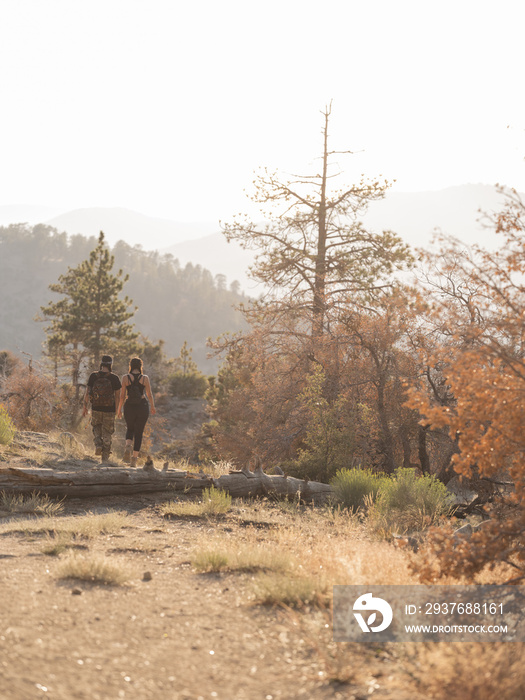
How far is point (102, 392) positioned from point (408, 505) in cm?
534

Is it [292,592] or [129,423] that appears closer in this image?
[292,592]

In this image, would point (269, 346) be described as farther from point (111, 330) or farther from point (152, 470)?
point (111, 330)

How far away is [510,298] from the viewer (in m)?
5.26

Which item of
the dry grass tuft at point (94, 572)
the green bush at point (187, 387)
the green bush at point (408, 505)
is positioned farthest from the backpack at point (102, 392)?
the green bush at point (187, 387)

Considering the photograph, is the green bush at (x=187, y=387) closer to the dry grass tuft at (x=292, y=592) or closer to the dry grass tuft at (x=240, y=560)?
the dry grass tuft at (x=240, y=560)

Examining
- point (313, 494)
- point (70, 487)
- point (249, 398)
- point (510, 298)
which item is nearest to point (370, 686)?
point (510, 298)

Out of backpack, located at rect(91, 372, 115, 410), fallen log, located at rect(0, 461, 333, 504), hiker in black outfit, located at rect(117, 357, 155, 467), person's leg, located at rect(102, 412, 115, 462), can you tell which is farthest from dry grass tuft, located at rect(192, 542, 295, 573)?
person's leg, located at rect(102, 412, 115, 462)

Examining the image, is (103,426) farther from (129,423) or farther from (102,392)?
(102,392)

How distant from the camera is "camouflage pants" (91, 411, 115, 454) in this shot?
1141cm

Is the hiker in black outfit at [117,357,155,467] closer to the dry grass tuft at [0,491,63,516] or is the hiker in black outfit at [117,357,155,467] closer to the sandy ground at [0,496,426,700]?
the dry grass tuft at [0,491,63,516]

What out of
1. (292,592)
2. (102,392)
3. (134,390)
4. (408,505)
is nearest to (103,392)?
(102,392)

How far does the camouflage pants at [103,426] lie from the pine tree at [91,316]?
22098mm

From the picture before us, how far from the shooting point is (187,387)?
51156 millimetres

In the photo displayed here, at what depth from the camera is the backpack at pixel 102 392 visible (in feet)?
36.1
